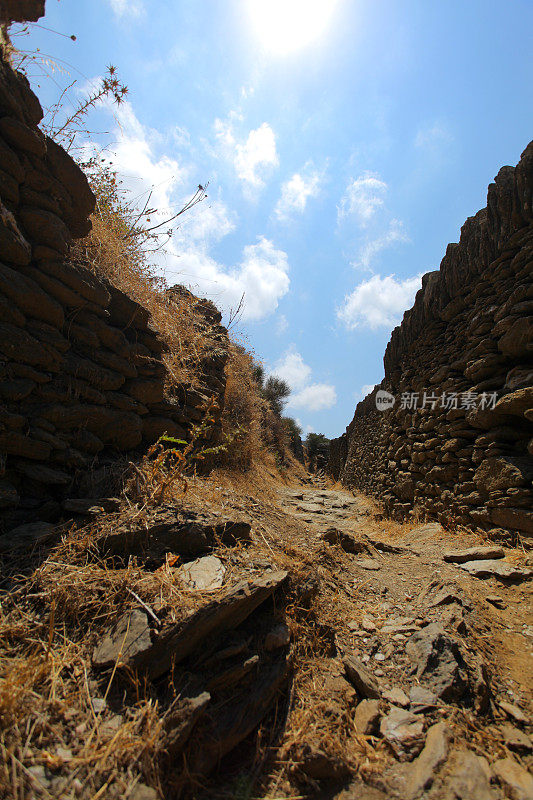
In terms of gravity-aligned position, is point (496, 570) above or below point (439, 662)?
above

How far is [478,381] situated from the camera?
3.99 metres

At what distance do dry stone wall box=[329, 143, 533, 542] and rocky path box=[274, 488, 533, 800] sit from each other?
0.70 m

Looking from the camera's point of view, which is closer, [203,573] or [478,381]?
[203,573]

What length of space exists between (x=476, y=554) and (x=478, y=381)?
1.97 meters

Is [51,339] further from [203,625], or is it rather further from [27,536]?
[203,625]

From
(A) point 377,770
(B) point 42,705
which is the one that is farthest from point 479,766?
(B) point 42,705

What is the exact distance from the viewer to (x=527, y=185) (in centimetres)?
354

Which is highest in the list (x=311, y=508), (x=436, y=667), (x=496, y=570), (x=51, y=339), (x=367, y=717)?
(x=51, y=339)

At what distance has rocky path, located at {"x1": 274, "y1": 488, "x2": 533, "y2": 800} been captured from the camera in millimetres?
1289

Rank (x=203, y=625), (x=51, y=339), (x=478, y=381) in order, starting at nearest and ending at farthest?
1. (x=203, y=625)
2. (x=51, y=339)
3. (x=478, y=381)

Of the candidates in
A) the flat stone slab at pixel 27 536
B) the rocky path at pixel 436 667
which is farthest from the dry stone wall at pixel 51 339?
the rocky path at pixel 436 667

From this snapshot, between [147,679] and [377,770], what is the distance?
38.3 inches

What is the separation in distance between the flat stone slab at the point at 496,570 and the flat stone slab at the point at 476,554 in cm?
6

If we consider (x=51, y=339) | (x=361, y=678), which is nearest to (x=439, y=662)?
(x=361, y=678)
